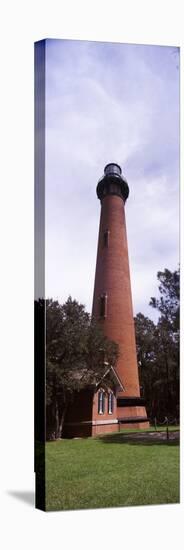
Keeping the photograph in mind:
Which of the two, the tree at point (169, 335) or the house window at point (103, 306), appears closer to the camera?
the house window at point (103, 306)

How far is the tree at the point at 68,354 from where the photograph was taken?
492 inches

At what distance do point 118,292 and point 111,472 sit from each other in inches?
102

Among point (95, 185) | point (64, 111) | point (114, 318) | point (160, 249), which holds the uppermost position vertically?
point (64, 111)

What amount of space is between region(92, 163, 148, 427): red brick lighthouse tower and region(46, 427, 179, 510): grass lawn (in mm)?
416

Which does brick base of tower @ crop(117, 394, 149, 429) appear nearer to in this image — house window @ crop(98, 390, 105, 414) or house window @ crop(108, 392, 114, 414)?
house window @ crop(108, 392, 114, 414)

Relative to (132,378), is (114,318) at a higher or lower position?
higher

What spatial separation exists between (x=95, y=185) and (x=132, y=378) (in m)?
2.81

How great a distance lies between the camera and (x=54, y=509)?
1233 centimetres

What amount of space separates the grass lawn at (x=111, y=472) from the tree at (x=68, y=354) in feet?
1.46

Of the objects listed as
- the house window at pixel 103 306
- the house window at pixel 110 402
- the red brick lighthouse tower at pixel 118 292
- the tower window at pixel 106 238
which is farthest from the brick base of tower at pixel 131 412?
the tower window at pixel 106 238

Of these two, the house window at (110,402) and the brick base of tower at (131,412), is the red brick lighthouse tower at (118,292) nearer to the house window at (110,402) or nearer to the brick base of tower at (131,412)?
the brick base of tower at (131,412)

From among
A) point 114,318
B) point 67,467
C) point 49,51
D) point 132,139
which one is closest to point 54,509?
point 67,467

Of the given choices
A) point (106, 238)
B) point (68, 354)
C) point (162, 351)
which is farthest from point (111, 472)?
point (106, 238)

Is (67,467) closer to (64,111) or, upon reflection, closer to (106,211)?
(106,211)
